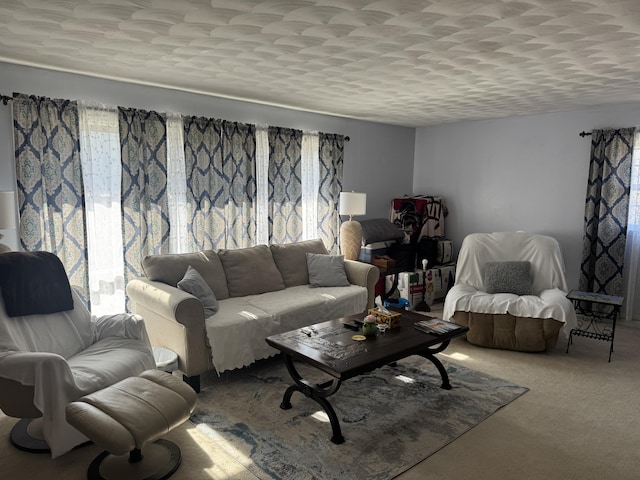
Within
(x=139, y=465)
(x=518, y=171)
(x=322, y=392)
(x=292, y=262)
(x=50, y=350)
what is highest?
(x=518, y=171)

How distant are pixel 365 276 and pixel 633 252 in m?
2.81

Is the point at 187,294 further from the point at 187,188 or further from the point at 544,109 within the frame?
the point at 544,109

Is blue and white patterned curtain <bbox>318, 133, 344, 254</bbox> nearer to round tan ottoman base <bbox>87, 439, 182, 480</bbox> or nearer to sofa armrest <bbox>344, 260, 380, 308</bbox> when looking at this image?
sofa armrest <bbox>344, 260, 380, 308</bbox>

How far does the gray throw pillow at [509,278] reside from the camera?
4219mm

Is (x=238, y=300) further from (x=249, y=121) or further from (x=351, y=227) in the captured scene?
(x=249, y=121)

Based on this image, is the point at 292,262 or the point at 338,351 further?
the point at 292,262

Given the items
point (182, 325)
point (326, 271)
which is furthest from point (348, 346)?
point (326, 271)

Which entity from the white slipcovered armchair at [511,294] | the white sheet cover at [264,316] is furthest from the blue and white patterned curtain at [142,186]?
the white slipcovered armchair at [511,294]

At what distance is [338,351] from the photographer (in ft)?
8.80

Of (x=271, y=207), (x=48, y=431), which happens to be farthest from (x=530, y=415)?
(x=271, y=207)

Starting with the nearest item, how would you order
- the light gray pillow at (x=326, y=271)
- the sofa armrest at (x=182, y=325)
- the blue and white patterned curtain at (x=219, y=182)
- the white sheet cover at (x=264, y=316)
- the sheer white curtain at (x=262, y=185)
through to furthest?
the sofa armrest at (x=182, y=325), the white sheet cover at (x=264, y=316), the blue and white patterned curtain at (x=219, y=182), the light gray pillow at (x=326, y=271), the sheer white curtain at (x=262, y=185)

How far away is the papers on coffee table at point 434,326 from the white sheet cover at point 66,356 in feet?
5.89

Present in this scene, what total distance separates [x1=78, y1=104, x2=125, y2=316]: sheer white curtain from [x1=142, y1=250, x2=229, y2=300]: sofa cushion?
43 centimetres

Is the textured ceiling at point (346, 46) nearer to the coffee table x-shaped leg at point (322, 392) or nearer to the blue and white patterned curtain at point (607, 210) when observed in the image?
the blue and white patterned curtain at point (607, 210)
